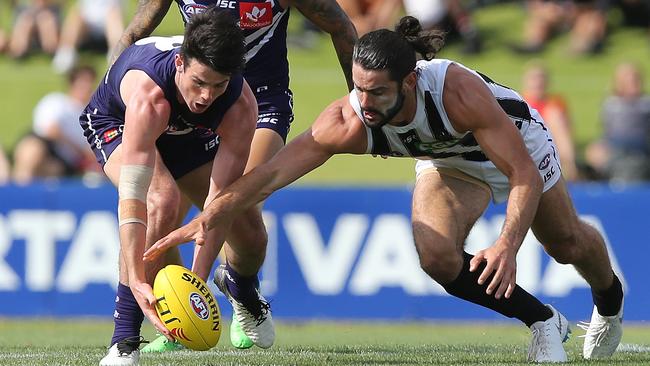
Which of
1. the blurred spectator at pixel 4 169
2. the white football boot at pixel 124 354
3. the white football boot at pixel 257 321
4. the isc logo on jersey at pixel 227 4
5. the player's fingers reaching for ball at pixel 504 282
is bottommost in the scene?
the blurred spectator at pixel 4 169

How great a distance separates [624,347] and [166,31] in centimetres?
1111

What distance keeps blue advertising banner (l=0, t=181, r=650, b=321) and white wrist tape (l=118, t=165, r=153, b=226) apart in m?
5.01

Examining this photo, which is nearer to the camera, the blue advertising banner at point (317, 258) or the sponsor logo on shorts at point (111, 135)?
the sponsor logo on shorts at point (111, 135)

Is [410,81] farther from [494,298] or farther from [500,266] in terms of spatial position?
[494,298]

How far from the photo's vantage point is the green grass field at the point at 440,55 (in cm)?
1584

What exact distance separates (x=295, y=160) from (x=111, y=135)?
46.7 inches

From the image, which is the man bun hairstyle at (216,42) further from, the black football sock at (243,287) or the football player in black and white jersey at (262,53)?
the black football sock at (243,287)

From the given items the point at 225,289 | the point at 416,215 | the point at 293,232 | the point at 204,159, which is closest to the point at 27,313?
the point at 293,232

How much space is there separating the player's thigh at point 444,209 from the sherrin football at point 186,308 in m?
1.22

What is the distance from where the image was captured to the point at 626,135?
45.0 feet

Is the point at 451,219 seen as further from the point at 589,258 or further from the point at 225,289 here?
the point at 225,289

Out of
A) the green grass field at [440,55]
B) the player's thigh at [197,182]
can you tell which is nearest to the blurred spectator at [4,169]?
the green grass field at [440,55]

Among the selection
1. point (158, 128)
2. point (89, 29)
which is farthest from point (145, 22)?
point (89, 29)

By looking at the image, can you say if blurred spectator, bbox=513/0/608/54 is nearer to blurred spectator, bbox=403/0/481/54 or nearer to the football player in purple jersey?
blurred spectator, bbox=403/0/481/54
